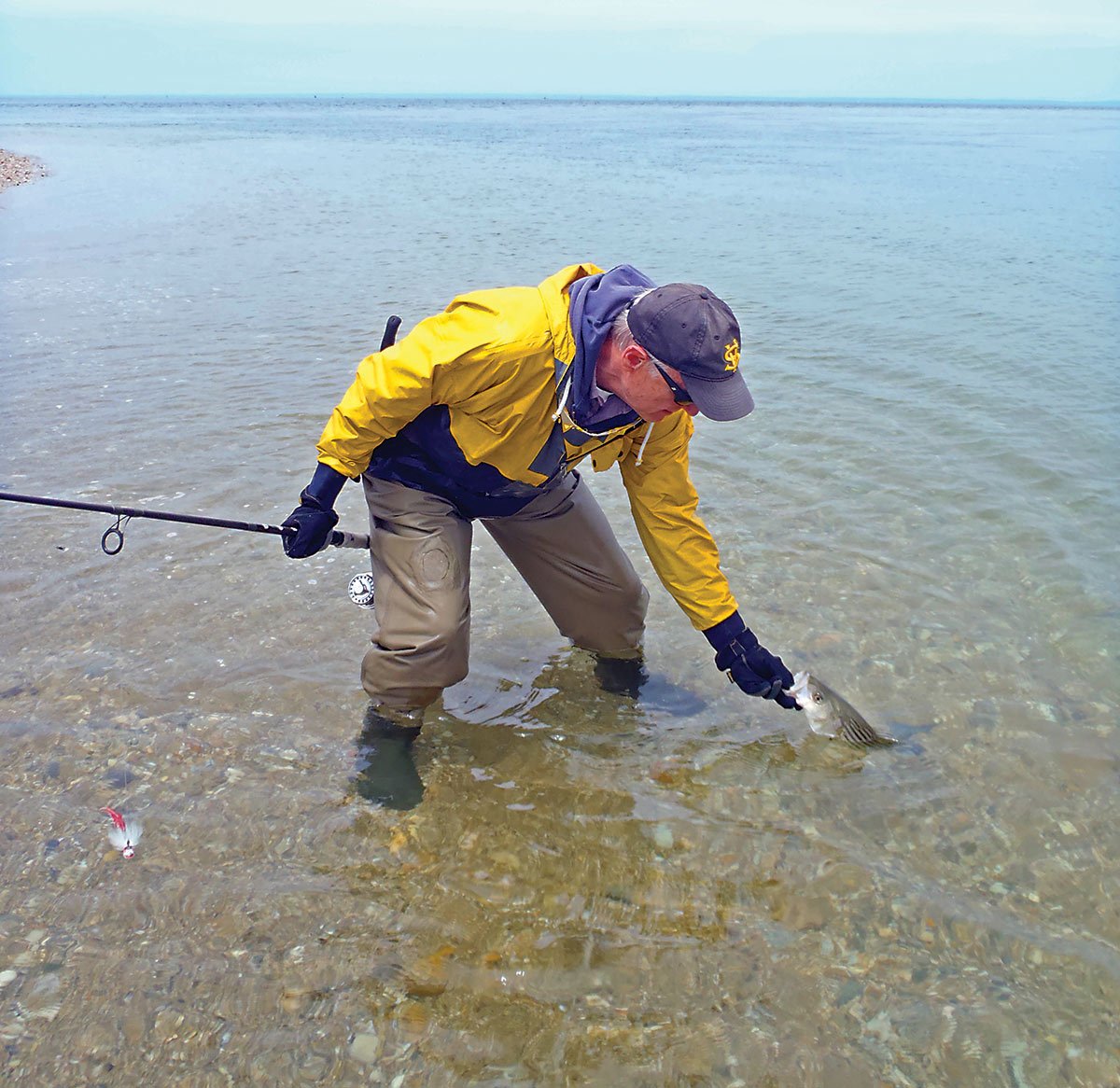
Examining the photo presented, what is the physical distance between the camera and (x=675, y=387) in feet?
10.7

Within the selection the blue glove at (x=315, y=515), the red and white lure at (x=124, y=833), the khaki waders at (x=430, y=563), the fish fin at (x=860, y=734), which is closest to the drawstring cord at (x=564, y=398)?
the khaki waders at (x=430, y=563)

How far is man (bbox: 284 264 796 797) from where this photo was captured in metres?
3.30

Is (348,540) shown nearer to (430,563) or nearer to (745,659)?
(430,563)

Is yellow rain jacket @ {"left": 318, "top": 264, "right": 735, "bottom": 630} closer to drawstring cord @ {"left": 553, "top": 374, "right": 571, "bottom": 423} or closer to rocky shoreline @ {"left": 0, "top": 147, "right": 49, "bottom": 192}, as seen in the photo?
drawstring cord @ {"left": 553, "top": 374, "right": 571, "bottom": 423}

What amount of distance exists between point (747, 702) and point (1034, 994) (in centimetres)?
183

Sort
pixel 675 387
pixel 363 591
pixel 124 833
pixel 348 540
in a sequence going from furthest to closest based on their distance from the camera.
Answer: pixel 363 591, pixel 348 540, pixel 124 833, pixel 675 387

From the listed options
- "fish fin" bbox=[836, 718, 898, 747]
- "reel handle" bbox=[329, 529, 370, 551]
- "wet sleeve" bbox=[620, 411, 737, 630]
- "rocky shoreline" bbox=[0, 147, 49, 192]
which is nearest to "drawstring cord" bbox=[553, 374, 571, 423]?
"wet sleeve" bbox=[620, 411, 737, 630]

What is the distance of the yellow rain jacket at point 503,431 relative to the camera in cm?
338

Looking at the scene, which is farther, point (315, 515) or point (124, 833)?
point (124, 833)

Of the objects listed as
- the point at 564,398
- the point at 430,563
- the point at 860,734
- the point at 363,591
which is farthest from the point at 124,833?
the point at 860,734

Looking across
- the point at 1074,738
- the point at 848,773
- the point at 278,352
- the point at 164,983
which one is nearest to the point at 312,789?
the point at 164,983

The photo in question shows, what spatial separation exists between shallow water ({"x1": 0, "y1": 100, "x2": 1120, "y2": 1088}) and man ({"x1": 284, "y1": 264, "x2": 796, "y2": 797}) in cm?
57

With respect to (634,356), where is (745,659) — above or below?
below

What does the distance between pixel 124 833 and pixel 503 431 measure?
2.08 metres
